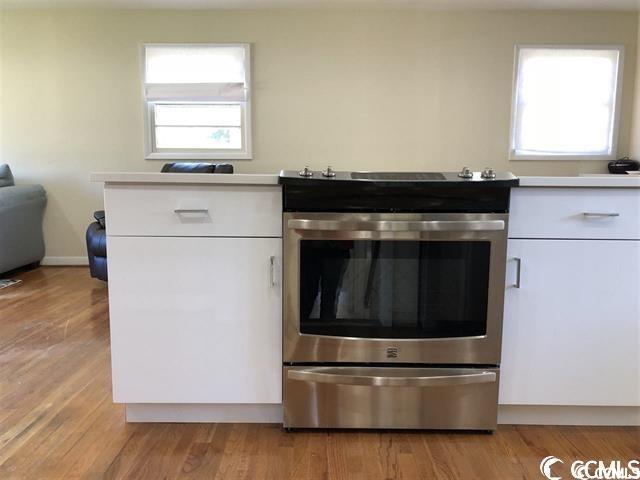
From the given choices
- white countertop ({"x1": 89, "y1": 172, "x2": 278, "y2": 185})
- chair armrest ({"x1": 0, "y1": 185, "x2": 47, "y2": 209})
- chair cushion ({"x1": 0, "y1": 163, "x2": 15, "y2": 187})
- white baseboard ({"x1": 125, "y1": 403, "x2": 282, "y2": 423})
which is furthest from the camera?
chair cushion ({"x1": 0, "y1": 163, "x2": 15, "y2": 187})

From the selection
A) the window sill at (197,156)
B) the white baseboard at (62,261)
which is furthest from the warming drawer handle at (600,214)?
the white baseboard at (62,261)

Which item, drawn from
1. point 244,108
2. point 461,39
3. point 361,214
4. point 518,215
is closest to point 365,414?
point 361,214

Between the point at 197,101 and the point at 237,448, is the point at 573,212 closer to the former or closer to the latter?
the point at 237,448

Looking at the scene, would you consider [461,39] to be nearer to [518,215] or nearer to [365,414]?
[518,215]

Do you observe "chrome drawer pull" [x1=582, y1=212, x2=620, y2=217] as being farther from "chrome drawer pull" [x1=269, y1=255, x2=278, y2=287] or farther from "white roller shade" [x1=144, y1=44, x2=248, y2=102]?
"white roller shade" [x1=144, y1=44, x2=248, y2=102]

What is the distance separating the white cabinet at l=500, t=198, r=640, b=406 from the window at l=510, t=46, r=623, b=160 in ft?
10.6

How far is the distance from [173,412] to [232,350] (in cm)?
35

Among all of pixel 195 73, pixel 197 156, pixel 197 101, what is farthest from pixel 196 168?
pixel 195 73

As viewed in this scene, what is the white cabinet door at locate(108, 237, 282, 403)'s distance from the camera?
1828 mm

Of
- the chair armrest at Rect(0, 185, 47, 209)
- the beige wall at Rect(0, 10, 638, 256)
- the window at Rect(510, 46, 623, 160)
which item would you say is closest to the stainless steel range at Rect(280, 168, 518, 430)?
the beige wall at Rect(0, 10, 638, 256)

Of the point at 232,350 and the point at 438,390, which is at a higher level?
the point at 232,350

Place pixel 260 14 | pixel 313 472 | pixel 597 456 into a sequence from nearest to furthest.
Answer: pixel 313 472 < pixel 597 456 < pixel 260 14

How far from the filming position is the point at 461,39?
15.4ft

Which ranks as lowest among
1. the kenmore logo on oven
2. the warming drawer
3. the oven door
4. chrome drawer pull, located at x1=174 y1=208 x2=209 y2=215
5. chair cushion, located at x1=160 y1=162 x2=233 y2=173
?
the warming drawer
